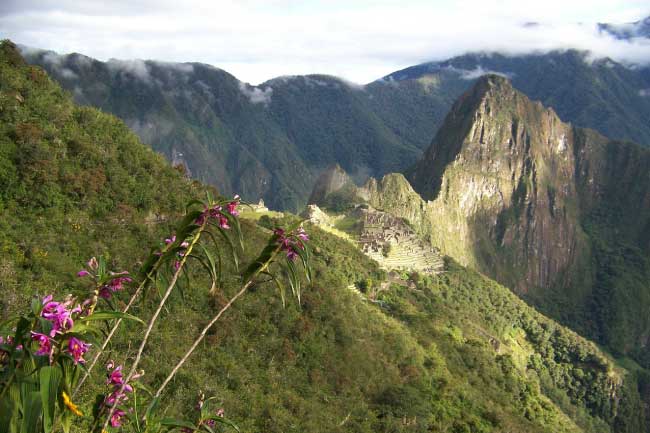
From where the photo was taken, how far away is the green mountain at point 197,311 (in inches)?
802

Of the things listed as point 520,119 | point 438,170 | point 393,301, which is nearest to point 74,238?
point 393,301

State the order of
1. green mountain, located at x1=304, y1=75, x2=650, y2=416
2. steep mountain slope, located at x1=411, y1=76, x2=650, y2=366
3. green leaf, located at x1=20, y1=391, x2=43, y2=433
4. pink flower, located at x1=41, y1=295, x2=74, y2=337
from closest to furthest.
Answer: green leaf, located at x1=20, y1=391, x2=43, y2=433 → pink flower, located at x1=41, y1=295, x2=74, y2=337 → green mountain, located at x1=304, y1=75, x2=650, y2=416 → steep mountain slope, located at x1=411, y1=76, x2=650, y2=366

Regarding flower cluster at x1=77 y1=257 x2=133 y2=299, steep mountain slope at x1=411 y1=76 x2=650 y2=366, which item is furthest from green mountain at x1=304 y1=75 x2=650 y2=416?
flower cluster at x1=77 y1=257 x2=133 y2=299

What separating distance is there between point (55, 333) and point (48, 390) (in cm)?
49

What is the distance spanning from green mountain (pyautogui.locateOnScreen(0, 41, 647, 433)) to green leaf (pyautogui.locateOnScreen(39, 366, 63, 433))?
9935 millimetres

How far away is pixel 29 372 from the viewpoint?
3.68m

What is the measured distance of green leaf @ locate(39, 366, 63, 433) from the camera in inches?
134

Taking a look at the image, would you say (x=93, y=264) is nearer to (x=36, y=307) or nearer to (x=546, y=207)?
(x=36, y=307)

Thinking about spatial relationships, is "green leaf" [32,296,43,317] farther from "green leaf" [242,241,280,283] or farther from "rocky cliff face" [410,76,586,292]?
"rocky cliff face" [410,76,586,292]

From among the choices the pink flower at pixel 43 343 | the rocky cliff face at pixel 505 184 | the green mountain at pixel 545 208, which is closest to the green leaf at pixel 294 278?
the pink flower at pixel 43 343

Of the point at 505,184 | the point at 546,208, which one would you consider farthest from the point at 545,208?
the point at 505,184

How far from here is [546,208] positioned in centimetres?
17088

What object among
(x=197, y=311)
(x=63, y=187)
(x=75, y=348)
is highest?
(x=75, y=348)

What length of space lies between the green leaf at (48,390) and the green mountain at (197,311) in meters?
9.93
